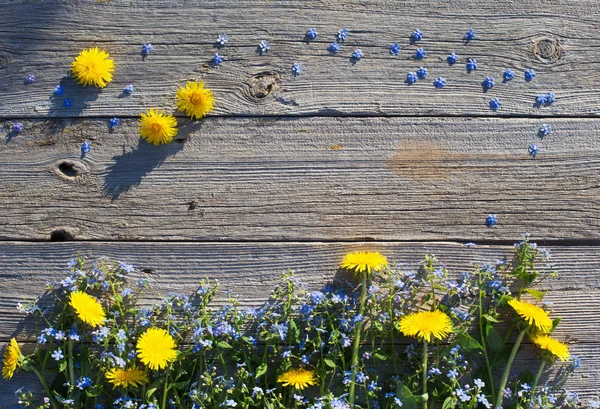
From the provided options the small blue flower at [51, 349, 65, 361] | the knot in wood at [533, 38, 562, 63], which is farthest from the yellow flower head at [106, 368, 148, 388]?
the knot in wood at [533, 38, 562, 63]

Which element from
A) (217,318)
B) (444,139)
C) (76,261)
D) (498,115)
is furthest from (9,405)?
(498,115)

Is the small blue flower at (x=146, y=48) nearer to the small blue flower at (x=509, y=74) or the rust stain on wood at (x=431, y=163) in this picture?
the rust stain on wood at (x=431, y=163)

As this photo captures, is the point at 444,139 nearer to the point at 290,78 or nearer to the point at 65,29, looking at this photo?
the point at 290,78

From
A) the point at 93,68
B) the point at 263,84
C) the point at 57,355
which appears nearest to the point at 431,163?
the point at 263,84

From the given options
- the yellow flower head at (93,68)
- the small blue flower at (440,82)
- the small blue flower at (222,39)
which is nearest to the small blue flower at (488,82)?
the small blue flower at (440,82)

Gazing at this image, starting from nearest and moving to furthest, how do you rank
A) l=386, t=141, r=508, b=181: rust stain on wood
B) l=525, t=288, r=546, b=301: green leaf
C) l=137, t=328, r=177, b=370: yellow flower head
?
1. l=137, t=328, r=177, b=370: yellow flower head
2. l=525, t=288, r=546, b=301: green leaf
3. l=386, t=141, r=508, b=181: rust stain on wood

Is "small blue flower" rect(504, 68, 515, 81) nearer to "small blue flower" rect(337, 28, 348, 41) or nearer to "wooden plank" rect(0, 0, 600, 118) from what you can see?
"wooden plank" rect(0, 0, 600, 118)
